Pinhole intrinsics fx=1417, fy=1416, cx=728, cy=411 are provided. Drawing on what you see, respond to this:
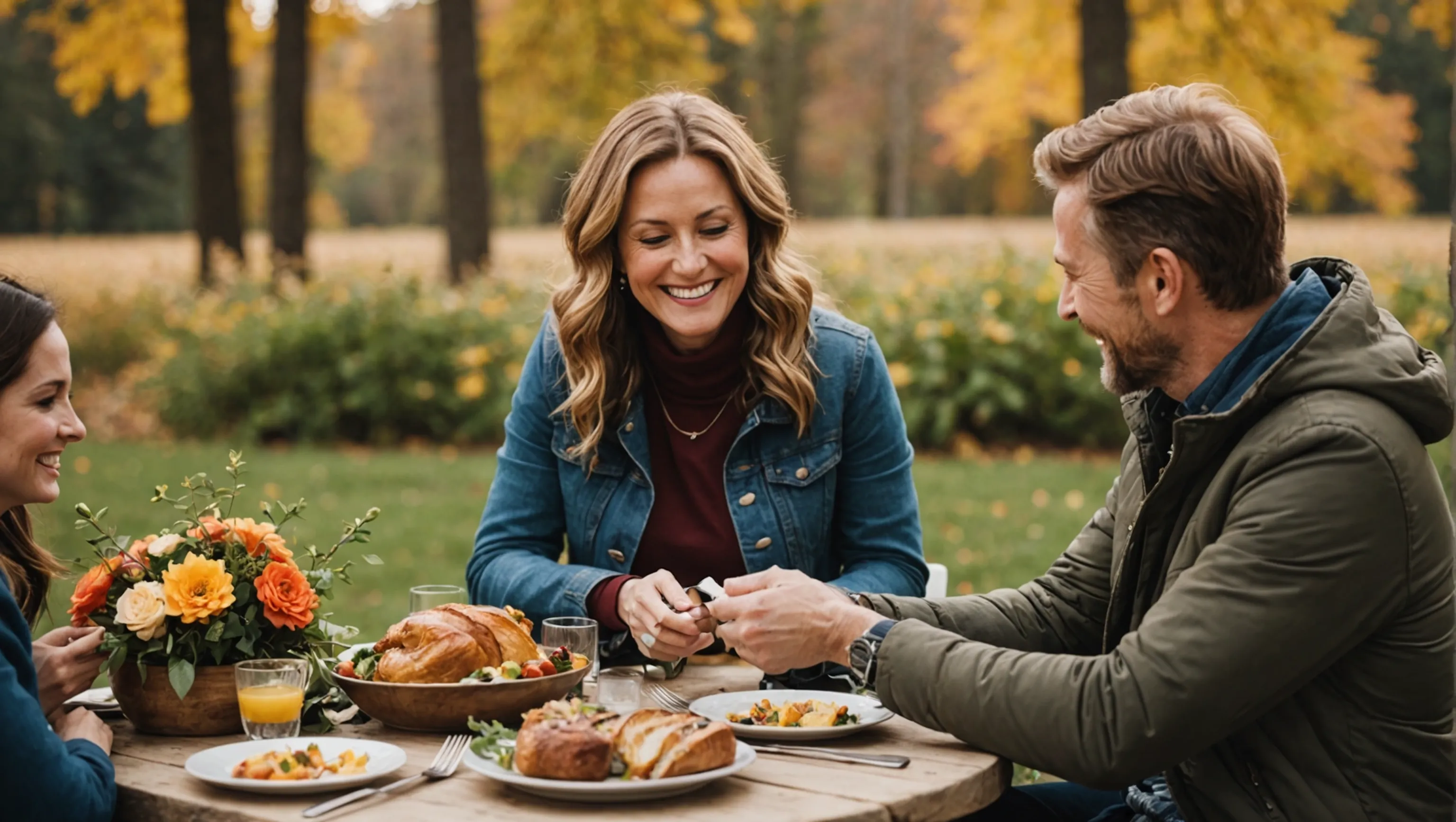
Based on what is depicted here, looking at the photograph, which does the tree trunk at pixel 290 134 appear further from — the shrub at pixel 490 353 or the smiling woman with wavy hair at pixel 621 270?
the smiling woman with wavy hair at pixel 621 270

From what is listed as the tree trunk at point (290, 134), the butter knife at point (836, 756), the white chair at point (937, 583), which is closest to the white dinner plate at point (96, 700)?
the butter knife at point (836, 756)

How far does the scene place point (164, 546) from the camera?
7.96 ft

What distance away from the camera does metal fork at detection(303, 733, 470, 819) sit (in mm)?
2002

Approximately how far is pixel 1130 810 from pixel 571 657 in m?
1.07

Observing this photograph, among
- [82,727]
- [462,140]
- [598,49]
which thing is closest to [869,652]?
[82,727]

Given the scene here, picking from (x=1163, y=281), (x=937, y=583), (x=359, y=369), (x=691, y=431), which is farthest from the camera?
(x=359, y=369)

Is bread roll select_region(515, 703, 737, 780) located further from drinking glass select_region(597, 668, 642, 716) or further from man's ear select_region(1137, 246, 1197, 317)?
man's ear select_region(1137, 246, 1197, 317)

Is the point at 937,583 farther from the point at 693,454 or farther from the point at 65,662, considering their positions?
the point at 65,662

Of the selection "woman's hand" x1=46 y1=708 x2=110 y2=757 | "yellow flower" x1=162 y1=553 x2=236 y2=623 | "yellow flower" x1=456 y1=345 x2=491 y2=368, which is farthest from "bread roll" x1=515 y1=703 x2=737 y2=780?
"yellow flower" x1=456 y1=345 x2=491 y2=368

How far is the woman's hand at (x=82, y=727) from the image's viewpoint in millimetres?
2285

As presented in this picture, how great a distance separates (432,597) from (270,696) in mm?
429

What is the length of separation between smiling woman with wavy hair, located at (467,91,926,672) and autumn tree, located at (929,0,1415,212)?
25.8 ft

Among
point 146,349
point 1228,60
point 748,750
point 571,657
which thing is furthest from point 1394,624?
point 146,349

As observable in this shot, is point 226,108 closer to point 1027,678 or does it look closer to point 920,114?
point 1027,678
